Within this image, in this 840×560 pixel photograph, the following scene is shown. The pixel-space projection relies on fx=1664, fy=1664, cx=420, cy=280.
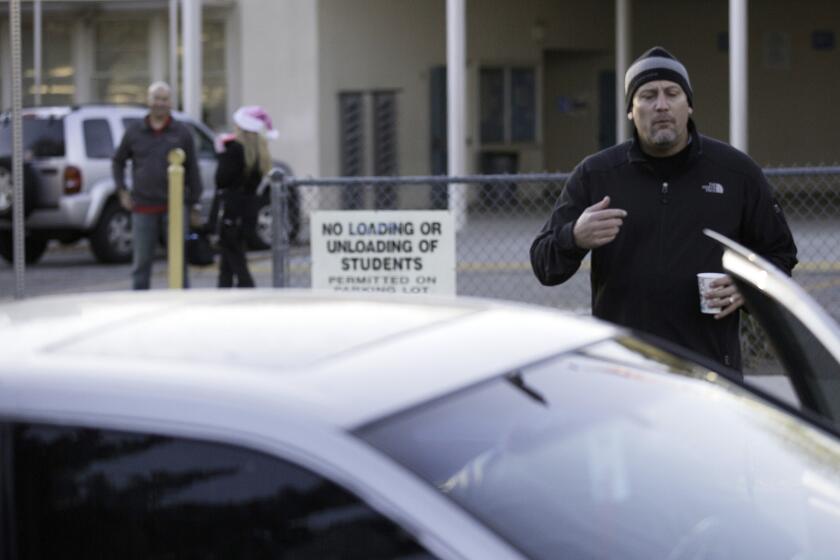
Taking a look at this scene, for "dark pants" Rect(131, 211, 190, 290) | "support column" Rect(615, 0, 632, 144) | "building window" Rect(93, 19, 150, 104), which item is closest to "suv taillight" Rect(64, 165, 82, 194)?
"dark pants" Rect(131, 211, 190, 290)

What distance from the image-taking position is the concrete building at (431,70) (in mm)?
23359

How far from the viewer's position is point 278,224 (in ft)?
29.7

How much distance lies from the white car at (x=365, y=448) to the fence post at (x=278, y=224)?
18.8ft

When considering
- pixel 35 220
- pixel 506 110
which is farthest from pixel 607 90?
pixel 35 220

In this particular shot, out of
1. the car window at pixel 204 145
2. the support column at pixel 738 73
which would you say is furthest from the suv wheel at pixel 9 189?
the support column at pixel 738 73

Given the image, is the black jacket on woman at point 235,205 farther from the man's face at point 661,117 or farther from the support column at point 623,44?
the support column at point 623,44

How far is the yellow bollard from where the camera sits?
1132cm

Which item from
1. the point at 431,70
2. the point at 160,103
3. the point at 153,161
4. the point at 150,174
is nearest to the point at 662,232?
the point at 150,174

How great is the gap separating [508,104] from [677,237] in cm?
2065

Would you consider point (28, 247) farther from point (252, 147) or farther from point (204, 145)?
point (252, 147)

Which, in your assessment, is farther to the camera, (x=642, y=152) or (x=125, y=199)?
(x=125, y=199)

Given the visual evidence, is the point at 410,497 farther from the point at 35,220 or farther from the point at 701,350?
the point at 35,220

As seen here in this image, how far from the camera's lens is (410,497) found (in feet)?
8.16

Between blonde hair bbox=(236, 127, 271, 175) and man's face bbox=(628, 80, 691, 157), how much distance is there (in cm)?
708
